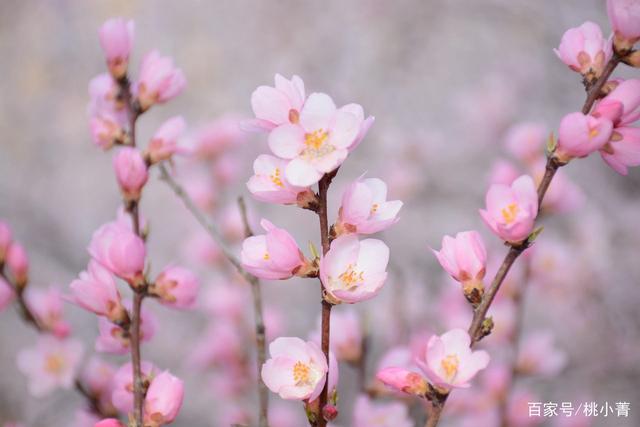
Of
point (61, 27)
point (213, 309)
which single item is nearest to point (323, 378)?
point (213, 309)

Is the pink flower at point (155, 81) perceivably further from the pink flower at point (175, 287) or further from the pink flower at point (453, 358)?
the pink flower at point (453, 358)

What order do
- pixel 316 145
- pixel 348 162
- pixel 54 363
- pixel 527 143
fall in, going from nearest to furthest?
1. pixel 316 145
2. pixel 54 363
3. pixel 527 143
4. pixel 348 162

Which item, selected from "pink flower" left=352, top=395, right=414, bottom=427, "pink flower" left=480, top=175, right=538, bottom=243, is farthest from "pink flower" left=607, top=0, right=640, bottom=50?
"pink flower" left=352, top=395, right=414, bottom=427

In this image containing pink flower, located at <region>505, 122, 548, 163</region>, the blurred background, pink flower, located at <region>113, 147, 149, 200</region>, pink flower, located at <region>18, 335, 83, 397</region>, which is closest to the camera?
pink flower, located at <region>113, 147, 149, 200</region>

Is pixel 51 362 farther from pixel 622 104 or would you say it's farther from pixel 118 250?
pixel 622 104

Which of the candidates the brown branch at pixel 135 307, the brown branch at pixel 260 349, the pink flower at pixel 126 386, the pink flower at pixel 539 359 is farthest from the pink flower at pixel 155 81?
the pink flower at pixel 539 359

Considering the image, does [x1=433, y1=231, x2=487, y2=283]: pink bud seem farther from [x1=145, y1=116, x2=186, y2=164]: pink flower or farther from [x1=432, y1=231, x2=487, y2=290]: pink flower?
[x1=145, y1=116, x2=186, y2=164]: pink flower

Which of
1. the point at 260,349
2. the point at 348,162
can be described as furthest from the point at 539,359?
the point at 348,162

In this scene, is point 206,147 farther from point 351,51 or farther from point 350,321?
point 351,51
